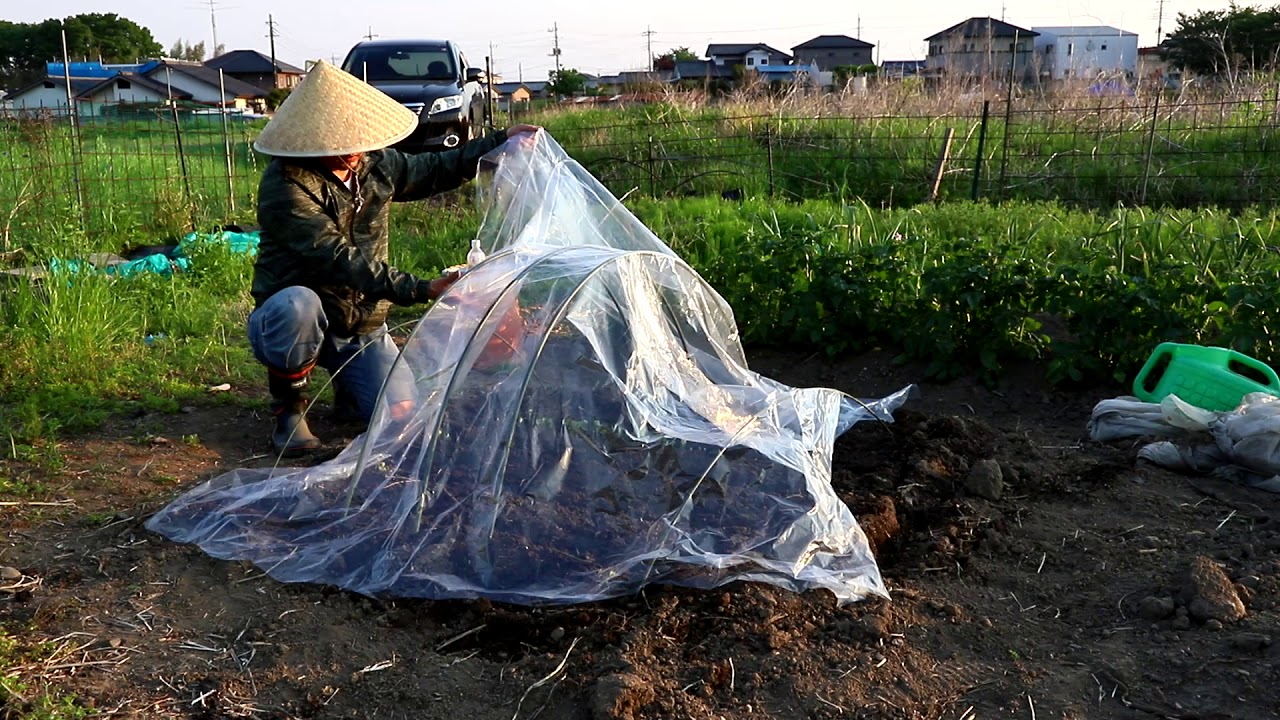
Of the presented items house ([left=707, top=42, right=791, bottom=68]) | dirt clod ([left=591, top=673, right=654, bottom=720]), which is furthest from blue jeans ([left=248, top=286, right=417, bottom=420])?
house ([left=707, top=42, right=791, bottom=68])

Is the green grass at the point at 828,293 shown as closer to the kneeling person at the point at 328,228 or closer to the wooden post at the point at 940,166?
the kneeling person at the point at 328,228

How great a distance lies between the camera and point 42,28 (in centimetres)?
5844

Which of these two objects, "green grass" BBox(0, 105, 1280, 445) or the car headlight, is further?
the car headlight

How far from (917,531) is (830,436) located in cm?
38

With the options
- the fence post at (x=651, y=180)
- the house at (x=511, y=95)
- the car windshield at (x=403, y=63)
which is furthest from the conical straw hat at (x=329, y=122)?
the house at (x=511, y=95)

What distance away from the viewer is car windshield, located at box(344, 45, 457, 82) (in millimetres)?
11547

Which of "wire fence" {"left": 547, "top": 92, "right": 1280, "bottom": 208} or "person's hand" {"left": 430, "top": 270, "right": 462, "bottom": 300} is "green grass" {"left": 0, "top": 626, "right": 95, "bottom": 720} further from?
"wire fence" {"left": 547, "top": 92, "right": 1280, "bottom": 208}

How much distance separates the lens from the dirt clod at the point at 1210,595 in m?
2.51

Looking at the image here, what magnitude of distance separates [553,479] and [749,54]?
59.7 m

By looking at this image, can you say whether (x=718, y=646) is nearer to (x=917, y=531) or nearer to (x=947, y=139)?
(x=917, y=531)

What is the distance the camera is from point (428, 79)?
37.6 ft

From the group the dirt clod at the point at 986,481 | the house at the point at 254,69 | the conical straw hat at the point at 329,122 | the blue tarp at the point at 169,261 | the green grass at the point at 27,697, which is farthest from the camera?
the house at the point at 254,69

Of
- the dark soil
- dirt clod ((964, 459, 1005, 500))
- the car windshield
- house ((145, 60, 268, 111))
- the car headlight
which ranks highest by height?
house ((145, 60, 268, 111))

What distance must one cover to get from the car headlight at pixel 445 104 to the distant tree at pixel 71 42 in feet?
166
